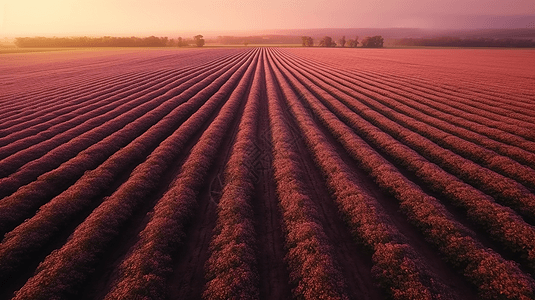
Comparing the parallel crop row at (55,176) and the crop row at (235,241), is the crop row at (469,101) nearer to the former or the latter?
the crop row at (235,241)

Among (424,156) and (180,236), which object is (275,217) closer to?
(180,236)

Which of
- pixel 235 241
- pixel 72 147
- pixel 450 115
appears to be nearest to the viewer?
pixel 235 241

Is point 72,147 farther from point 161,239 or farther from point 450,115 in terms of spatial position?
point 450,115

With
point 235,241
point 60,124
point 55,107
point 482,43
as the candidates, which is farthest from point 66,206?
point 482,43

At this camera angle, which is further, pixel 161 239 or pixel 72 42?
pixel 72 42

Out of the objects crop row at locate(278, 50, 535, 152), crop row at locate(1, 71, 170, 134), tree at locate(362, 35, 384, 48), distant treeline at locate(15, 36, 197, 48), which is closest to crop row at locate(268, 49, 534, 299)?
crop row at locate(278, 50, 535, 152)

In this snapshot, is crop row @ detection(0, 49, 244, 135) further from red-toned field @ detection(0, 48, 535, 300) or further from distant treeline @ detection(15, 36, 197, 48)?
distant treeline @ detection(15, 36, 197, 48)
